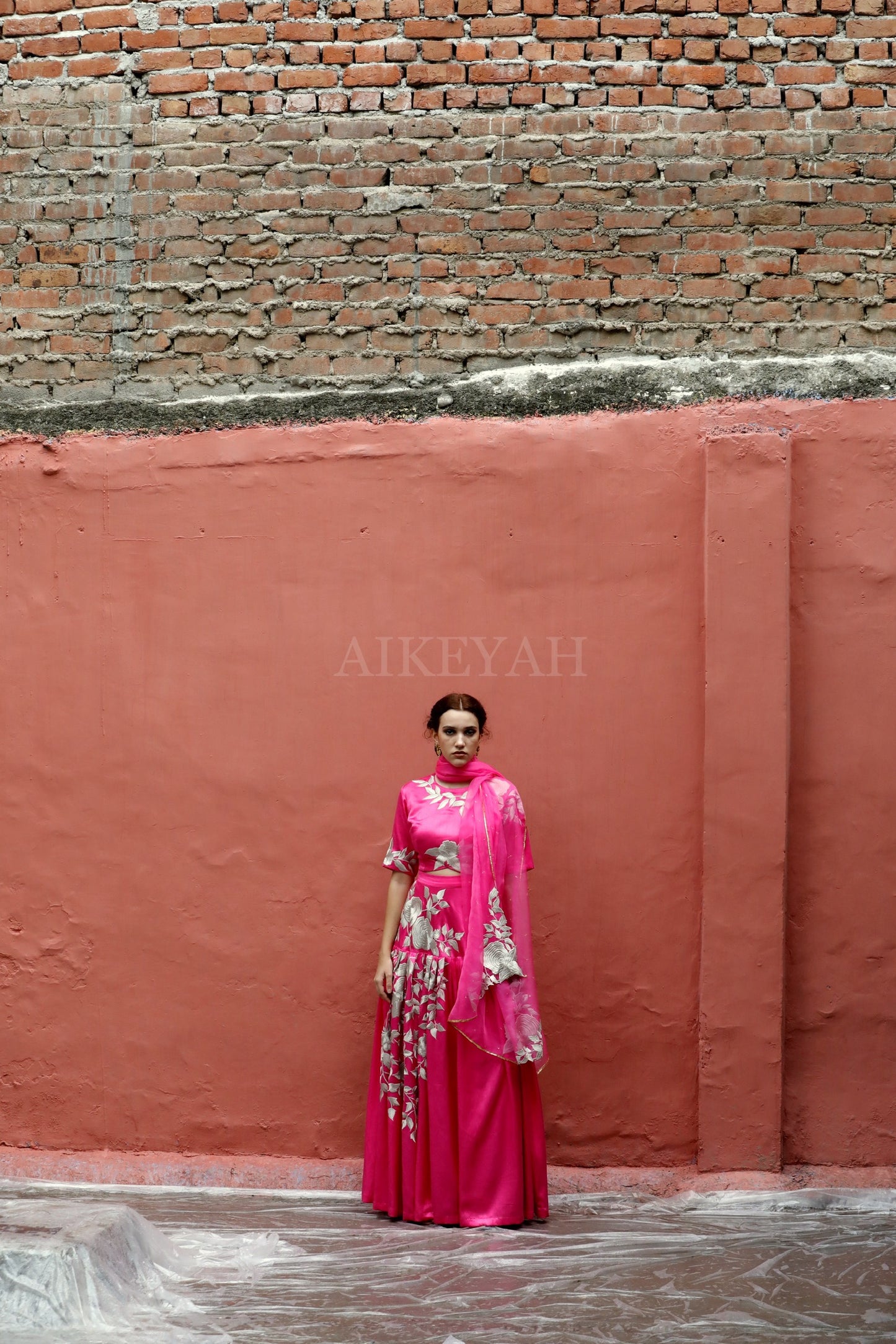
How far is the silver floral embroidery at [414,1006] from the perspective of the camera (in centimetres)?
432

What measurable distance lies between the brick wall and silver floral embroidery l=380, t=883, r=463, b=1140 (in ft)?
6.33

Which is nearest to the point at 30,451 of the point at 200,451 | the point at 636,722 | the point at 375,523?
the point at 200,451

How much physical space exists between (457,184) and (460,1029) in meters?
2.90

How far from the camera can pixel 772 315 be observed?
4.73 metres

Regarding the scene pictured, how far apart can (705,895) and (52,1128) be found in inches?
96.1

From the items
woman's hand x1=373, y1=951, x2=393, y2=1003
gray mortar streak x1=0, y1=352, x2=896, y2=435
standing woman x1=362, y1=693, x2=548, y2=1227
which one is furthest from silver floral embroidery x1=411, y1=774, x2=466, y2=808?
gray mortar streak x1=0, y1=352, x2=896, y2=435

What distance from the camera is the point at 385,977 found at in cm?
438

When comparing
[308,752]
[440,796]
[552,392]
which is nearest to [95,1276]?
[440,796]

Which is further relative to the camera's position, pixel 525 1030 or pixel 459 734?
pixel 459 734

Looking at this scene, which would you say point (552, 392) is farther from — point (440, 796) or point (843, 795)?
point (843, 795)

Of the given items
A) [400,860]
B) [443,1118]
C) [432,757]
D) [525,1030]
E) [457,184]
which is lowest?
[443,1118]

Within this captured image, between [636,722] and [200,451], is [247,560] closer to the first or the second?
[200,451]

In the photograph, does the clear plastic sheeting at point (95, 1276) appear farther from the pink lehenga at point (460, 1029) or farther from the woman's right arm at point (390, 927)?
the woman's right arm at point (390, 927)

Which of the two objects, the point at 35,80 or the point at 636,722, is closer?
the point at 636,722
